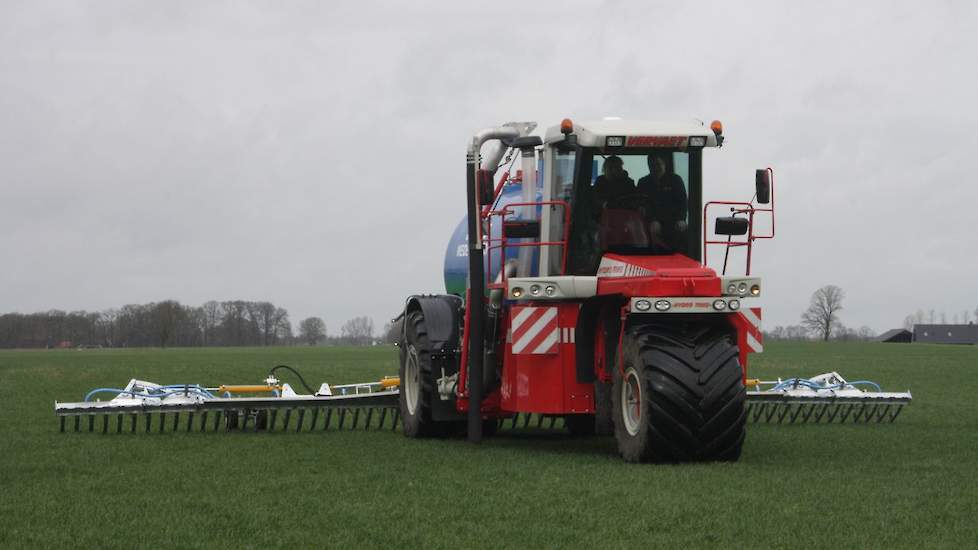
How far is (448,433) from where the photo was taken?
14.5 m

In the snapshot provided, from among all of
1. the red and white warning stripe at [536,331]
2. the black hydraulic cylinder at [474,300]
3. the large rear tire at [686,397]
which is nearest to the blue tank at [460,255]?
the black hydraulic cylinder at [474,300]

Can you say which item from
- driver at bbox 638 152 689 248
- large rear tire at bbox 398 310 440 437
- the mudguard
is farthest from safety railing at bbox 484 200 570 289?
large rear tire at bbox 398 310 440 437

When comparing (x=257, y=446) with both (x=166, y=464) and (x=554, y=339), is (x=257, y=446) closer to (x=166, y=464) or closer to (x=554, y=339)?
(x=166, y=464)

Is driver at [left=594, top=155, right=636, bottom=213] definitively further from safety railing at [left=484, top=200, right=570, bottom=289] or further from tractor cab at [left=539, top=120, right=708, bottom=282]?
safety railing at [left=484, top=200, right=570, bottom=289]

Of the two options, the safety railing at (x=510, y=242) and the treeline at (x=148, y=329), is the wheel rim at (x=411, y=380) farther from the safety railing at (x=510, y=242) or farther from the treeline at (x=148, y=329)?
the treeline at (x=148, y=329)

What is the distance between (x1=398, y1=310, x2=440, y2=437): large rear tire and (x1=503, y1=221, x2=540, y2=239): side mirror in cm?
257

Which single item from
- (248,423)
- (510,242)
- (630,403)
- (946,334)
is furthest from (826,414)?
(946,334)

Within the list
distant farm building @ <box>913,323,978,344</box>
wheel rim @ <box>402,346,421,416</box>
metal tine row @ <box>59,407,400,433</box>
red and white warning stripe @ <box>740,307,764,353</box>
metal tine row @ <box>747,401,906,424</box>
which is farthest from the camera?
distant farm building @ <box>913,323,978,344</box>

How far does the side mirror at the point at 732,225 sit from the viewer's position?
11844 millimetres

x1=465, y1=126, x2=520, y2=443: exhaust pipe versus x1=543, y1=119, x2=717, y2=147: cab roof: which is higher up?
x1=543, y1=119, x2=717, y2=147: cab roof

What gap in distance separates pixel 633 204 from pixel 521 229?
110 centimetres

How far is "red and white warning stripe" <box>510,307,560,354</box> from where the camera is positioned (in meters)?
11.8

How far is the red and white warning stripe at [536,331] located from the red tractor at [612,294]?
0.5 inches

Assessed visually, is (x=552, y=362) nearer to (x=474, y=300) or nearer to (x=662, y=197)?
(x=474, y=300)
